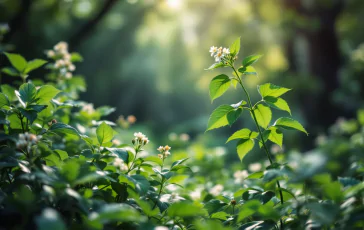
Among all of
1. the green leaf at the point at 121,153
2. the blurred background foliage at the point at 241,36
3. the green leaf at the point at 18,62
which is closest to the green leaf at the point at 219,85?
the green leaf at the point at 121,153

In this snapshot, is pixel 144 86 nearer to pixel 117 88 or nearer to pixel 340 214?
pixel 117 88

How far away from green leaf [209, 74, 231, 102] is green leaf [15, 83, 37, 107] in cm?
68

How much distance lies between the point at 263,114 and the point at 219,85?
21cm

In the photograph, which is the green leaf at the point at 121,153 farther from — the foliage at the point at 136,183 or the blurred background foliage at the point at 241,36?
the blurred background foliage at the point at 241,36

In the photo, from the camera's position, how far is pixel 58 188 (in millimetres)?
883

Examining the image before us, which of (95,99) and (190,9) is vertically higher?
(95,99)

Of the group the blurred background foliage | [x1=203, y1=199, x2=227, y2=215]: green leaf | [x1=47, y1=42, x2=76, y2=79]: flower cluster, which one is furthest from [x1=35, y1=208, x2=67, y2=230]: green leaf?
the blurred background foliage

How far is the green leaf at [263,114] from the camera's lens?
4.06 ft

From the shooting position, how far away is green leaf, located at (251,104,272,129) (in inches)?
48.7

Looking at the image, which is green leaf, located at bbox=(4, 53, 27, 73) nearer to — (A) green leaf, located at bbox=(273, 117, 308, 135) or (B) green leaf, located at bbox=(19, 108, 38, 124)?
(B) green leaf, located at bbox=(19, 108, 38, 124)

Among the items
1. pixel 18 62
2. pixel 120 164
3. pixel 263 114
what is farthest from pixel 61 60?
pixel 263 114

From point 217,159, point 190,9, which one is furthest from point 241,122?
Answer: point 217,159

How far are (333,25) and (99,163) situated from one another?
23.8 feet

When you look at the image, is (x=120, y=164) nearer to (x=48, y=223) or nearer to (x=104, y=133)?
(x=104, y=133)
